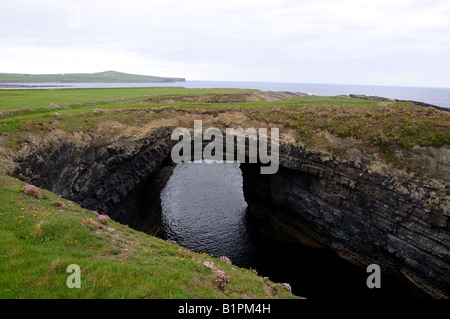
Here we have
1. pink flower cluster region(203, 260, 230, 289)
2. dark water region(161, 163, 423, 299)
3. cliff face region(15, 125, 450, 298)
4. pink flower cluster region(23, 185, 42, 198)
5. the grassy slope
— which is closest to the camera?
the grassy slope

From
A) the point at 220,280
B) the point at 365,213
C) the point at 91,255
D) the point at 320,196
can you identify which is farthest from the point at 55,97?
the point at 365,213

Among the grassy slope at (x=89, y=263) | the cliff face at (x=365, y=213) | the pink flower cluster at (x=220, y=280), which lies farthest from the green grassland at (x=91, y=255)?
the cliff face at (x=365, y=213)

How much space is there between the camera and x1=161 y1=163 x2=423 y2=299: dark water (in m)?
29.7

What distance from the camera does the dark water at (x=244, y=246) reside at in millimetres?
29688

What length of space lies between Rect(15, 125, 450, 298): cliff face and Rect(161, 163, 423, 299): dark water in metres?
2.21

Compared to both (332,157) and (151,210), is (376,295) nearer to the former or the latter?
(332,157)

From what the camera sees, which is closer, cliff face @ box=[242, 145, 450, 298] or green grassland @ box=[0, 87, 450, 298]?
green grassland @ box=[0, 87, 450, 298]

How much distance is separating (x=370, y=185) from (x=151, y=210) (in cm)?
3255

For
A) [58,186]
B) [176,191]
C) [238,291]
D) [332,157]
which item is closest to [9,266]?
[238,291]

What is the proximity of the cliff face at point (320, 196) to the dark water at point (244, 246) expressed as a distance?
87.1 inches

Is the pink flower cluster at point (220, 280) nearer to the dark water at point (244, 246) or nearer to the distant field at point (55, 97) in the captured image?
the dark water at point (244, 246)

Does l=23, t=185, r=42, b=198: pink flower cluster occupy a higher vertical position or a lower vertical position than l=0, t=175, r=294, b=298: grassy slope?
higher

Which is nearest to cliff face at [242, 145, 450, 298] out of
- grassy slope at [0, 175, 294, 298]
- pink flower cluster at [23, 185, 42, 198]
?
grassy slope at [0, 175, 294, 298]

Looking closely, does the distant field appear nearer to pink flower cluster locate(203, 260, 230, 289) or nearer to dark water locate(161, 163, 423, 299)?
dark water locate(161, 163, 423, 299)
